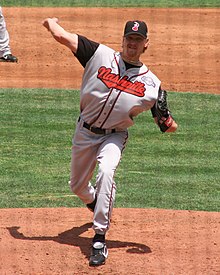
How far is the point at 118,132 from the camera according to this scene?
725 centimetres

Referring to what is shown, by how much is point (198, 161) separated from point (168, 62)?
743 cm

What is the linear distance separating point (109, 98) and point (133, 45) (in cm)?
47

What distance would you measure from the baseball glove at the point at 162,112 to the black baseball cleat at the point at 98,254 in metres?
1.14

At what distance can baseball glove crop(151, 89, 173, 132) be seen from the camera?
7.16 metres

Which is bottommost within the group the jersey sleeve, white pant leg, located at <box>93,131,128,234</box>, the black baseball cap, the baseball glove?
white pant leg, located at <box>93,131,128,234</box>

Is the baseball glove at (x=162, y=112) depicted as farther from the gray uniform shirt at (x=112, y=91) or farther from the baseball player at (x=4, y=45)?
the baseball player at (x=4, y=45)

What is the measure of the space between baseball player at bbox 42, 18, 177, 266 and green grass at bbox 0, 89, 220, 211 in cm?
198

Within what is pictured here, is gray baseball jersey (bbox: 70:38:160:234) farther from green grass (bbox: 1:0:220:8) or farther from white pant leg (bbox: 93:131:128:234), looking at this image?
green grass (bbox: 1:0:220:8)

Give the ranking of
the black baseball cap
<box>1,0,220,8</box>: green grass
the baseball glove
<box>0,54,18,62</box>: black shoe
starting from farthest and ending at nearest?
<box>1,0,220,8</box>: green grass, <box>0,54,18,62</box>: black shoe, the baseball glove, the black baseball cap

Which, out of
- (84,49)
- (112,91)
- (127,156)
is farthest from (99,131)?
(127,156)

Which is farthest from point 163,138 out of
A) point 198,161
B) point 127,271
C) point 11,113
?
point 127,271

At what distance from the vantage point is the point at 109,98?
7.06 meters

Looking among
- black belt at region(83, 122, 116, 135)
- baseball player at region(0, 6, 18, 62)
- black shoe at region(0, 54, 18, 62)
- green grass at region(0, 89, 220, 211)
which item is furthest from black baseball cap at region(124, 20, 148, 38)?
black shoe at region(0, 54, 18, 62)

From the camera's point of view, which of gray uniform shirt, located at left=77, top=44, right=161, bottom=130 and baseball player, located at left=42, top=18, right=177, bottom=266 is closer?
baseball player, located at left=42, top=18, right=177, bottom=266
